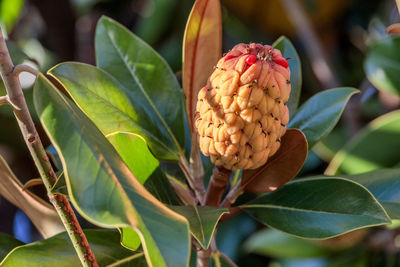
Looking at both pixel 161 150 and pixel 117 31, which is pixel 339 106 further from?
pixel 117 31

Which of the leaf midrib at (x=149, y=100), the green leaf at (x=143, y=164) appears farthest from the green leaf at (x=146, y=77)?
the green leaf at (x=143, y=164)

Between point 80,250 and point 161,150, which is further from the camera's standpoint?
point 161,150

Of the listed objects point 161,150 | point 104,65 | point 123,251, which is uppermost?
point 104,65

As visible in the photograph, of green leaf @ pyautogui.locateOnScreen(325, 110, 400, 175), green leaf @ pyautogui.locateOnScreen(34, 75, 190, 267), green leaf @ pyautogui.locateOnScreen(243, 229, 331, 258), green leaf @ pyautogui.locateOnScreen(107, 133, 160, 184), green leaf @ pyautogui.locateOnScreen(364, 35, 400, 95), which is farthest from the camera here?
green leaf @ pyautogui.locateOnScreen(243, 229, 331, 258)

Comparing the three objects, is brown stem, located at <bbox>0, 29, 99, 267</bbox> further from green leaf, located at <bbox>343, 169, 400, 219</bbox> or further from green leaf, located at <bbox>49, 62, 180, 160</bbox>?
green leaf, located at <bbox>343, 169, 400, 219</bbox>

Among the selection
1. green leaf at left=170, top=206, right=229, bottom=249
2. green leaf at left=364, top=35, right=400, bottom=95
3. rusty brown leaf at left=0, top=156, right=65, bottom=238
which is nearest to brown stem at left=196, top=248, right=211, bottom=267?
green leaf at left=170, top=206, right=229, bottom=249

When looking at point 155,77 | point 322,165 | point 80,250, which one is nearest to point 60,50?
point 322,165
